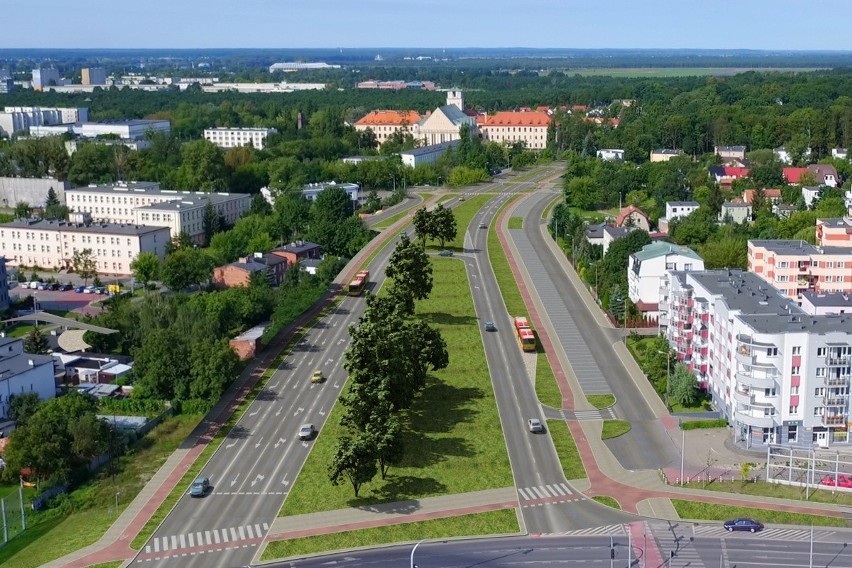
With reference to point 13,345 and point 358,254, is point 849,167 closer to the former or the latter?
point 358,254

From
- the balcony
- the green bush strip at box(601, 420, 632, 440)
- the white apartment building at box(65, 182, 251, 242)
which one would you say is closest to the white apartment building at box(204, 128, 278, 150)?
the white apartment building at box(65, 182, 251, 242)

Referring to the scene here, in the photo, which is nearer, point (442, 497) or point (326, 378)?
point (442, 497)

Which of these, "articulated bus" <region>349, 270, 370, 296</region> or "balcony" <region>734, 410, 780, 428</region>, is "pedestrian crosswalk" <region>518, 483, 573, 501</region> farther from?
"articulated bus" <region>349, 270, 370, 296</region>

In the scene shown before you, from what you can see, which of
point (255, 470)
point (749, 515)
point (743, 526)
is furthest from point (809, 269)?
point (255, 470)

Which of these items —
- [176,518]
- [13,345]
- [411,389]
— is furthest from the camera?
[13,345]

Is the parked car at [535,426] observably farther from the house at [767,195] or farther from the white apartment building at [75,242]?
the house at [767,195]

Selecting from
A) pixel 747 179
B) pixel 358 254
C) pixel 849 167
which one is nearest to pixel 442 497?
pixel 358 254
